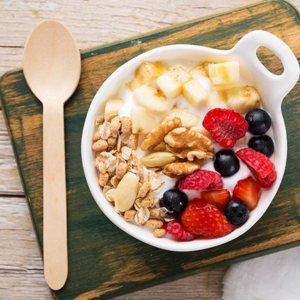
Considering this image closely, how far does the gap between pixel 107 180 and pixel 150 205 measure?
0.13 metres

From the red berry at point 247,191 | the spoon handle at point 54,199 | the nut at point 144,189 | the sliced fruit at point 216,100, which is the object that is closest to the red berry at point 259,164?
the red berry at point 247,191

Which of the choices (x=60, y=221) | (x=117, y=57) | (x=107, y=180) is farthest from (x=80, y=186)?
(x=117, y=57)

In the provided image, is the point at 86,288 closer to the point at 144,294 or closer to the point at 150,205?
the point at 144,294

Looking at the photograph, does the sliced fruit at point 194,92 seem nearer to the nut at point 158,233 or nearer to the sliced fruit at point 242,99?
the sliced fruit at point 242,99

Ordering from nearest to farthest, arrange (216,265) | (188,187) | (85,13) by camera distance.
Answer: (188,187) < (216,265) < (85,13)

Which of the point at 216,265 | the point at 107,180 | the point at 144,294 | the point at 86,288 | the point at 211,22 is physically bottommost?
the point at 144,294

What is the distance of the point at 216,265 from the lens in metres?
1.36

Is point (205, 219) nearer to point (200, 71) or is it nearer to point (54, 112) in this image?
point (200, 71)

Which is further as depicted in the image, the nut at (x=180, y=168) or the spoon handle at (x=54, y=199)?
the spoon handle at (x=54, y=199)

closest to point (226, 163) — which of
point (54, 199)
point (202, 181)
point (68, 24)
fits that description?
point (202, 181)

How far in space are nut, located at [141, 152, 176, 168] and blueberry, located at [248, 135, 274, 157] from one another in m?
0.19

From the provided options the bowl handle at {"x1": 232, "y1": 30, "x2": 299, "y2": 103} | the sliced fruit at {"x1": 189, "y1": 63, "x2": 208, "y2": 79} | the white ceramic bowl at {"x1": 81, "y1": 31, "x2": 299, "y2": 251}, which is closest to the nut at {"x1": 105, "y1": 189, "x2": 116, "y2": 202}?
the white ceramic bowl at {"x1": 81, "y1": 31, "x2": 299, "y2": 251}

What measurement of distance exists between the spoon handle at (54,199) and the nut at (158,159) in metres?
0.33

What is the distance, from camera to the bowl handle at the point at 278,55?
1077mm
